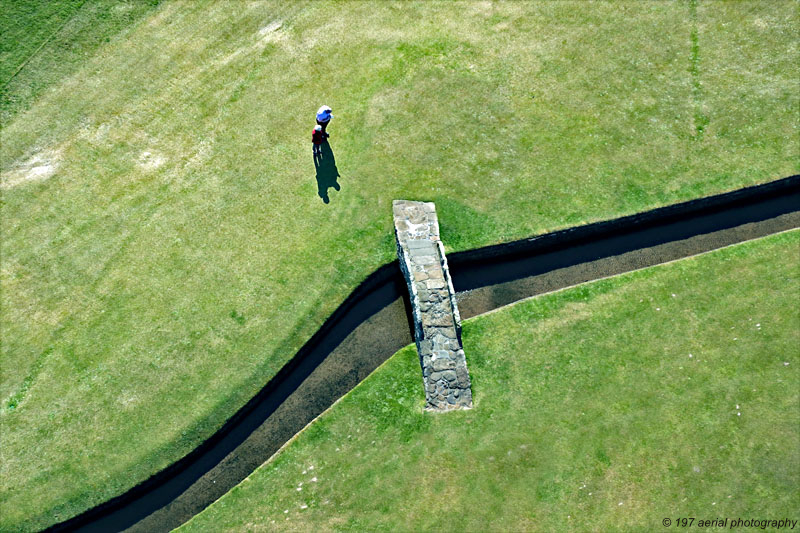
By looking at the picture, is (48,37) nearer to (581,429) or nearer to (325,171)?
(325,171)

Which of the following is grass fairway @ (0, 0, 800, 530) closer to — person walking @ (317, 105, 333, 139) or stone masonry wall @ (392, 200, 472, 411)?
person walking @ (317, 105, 333, 139)

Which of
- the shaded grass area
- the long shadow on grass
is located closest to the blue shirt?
the long shadow on grass

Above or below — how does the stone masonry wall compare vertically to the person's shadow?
below

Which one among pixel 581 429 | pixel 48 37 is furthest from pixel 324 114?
pixel 581 429

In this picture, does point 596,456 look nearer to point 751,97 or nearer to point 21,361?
point 751,97

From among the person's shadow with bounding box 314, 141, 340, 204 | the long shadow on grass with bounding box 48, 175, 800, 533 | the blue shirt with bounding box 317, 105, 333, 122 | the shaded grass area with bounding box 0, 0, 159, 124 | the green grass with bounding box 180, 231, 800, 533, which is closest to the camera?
the green grass with bounding box 180, 231, 800, 533

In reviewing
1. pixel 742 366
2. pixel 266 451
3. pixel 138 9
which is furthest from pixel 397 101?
pixel 742 366
